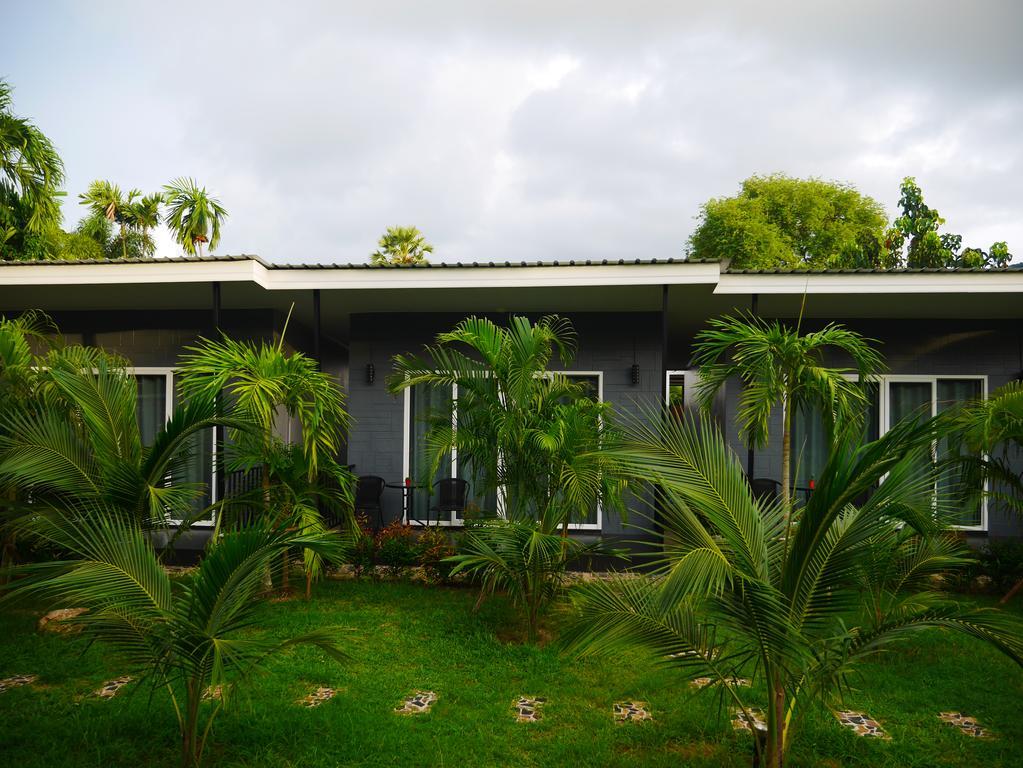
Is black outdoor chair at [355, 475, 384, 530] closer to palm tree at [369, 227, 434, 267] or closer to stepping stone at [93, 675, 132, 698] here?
stepping stone at [93, 675, 132, 698]

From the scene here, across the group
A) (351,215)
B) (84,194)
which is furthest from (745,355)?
(351,215)

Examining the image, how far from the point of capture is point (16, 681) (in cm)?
403

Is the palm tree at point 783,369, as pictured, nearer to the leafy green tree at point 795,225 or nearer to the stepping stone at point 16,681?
the stepping stone at point 16,681

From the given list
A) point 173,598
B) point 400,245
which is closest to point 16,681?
point 173,598

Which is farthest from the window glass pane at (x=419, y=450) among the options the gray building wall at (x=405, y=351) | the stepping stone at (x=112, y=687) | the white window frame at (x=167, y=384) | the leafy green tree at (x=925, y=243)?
the leafy green tree at (x=925, y=243)

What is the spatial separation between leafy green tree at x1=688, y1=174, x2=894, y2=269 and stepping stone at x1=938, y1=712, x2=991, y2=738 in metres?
24.3

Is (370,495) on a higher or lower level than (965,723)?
higher

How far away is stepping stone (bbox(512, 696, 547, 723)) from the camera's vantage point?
141 inches

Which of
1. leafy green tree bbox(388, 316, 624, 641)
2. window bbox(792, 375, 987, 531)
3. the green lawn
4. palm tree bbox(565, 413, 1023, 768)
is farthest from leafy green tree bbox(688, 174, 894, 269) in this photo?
palm tree bbox(565, 413, 1023, 768)

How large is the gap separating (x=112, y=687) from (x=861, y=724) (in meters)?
4.46

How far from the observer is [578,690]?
156 inches

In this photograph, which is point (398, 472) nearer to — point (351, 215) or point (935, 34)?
point (935, 34)

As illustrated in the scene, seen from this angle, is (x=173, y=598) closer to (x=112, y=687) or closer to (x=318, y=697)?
(x=318, y=697)

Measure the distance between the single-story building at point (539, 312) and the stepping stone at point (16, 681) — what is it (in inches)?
137
